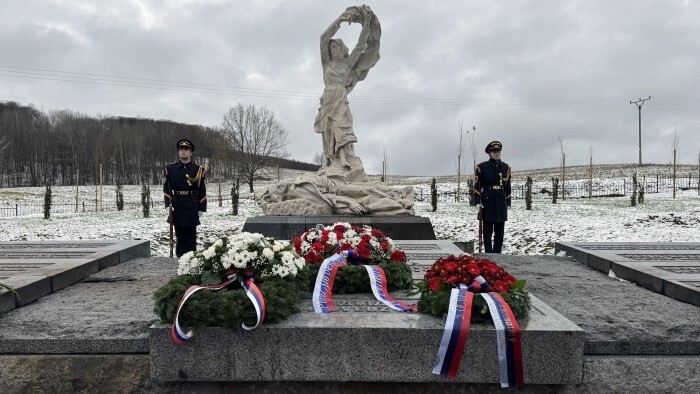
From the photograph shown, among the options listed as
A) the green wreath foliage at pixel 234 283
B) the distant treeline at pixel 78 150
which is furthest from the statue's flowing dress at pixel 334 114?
the distant treeline at pixel 78 150

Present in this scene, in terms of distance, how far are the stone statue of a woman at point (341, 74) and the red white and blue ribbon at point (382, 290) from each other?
6.23 metres

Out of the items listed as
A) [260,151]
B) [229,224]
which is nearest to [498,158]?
[229,224]

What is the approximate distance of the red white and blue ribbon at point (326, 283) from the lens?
3.49 m

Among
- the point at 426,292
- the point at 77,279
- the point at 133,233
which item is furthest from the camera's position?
the point at 133,233

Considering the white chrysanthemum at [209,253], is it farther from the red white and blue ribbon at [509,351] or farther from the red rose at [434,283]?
the red white and blue ribbon at [509,351]

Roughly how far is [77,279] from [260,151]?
117 feet

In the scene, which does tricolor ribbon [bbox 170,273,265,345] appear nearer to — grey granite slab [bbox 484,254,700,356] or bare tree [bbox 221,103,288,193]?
grey granite slab [bbox 484,254,700,356]

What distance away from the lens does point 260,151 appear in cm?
4053

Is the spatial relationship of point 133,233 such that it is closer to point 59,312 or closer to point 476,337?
point 59,312

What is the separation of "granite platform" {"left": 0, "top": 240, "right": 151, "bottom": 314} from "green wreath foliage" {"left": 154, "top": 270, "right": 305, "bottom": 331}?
1753 mm

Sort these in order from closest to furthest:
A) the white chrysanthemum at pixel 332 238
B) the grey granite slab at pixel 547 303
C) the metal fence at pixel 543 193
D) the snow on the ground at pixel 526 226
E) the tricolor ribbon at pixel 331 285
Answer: the grey granite slab at pixel 547 303
the tricolor ribbon at pixel 331 285
the white chrysanthemum at pixel 332 238
the snow on the ground at pixel 526 226
the metal fence at pixel 543 193

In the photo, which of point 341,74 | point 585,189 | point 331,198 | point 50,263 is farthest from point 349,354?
point 585,189

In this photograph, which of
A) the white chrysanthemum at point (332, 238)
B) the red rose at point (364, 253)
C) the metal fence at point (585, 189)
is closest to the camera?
the red rose at point (364, 253)

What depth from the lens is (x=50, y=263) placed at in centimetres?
561
